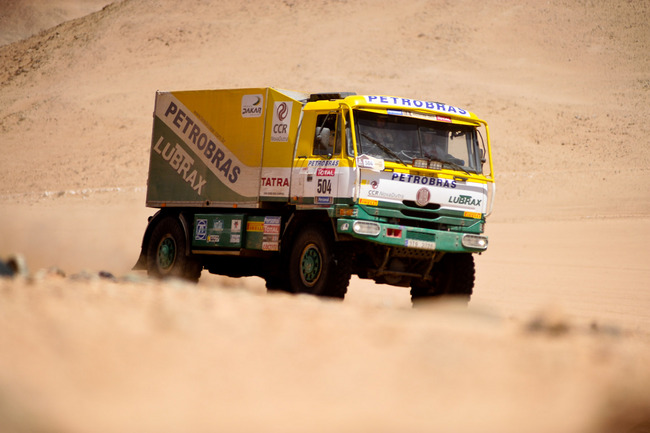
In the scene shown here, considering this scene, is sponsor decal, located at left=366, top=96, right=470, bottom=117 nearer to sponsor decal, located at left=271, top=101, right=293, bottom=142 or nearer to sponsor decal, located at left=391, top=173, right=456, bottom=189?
sponsor decal, located at left=391, top=173, right=456, bottom=189

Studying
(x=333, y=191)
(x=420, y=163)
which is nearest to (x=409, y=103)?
(x=420, y=163)

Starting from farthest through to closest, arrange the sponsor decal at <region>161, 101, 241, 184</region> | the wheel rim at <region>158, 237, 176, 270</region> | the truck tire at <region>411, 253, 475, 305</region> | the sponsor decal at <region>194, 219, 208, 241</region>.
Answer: the wheel rim at <region>158, 237, 176, 270</region>
the sponsor decal at <region>194, 219, 208, 241</region>
the sponsor decal at <region>161, 101, 241, 184</region>
the truck tire at <region>411, 253, 475, 305</region>

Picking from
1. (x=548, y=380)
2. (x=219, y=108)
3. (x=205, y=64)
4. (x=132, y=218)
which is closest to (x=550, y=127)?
(x=132, y=218)

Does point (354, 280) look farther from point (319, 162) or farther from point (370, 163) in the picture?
point (370, 163)

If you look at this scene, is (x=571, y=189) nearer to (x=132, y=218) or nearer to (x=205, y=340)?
(x=132, y=218)

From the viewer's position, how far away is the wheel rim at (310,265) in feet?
43.1

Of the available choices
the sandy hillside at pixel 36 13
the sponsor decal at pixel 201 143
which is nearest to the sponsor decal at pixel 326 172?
the sponsor decal at pixel 201 143

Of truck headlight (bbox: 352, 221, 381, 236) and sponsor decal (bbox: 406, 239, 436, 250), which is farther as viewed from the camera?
sponsor decal (bbox: 406, 239, 436, 250)

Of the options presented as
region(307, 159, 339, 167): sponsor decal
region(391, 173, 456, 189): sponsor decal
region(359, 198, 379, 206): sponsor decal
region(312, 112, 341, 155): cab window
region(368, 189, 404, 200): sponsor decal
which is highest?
region(312, 112, 341, 155): cab window

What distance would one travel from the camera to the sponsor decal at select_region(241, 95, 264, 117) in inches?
569

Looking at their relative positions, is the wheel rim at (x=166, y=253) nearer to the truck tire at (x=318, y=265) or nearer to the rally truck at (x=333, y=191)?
the rally truck at (x=333, y=191)

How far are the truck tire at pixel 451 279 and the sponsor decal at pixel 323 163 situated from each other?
7.91 feet

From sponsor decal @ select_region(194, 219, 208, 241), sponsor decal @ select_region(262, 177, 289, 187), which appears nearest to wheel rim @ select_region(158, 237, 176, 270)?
sponsor decal @ select_region(194, 219, 208, 241)

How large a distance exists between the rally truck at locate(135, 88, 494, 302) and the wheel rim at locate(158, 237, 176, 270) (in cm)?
26
